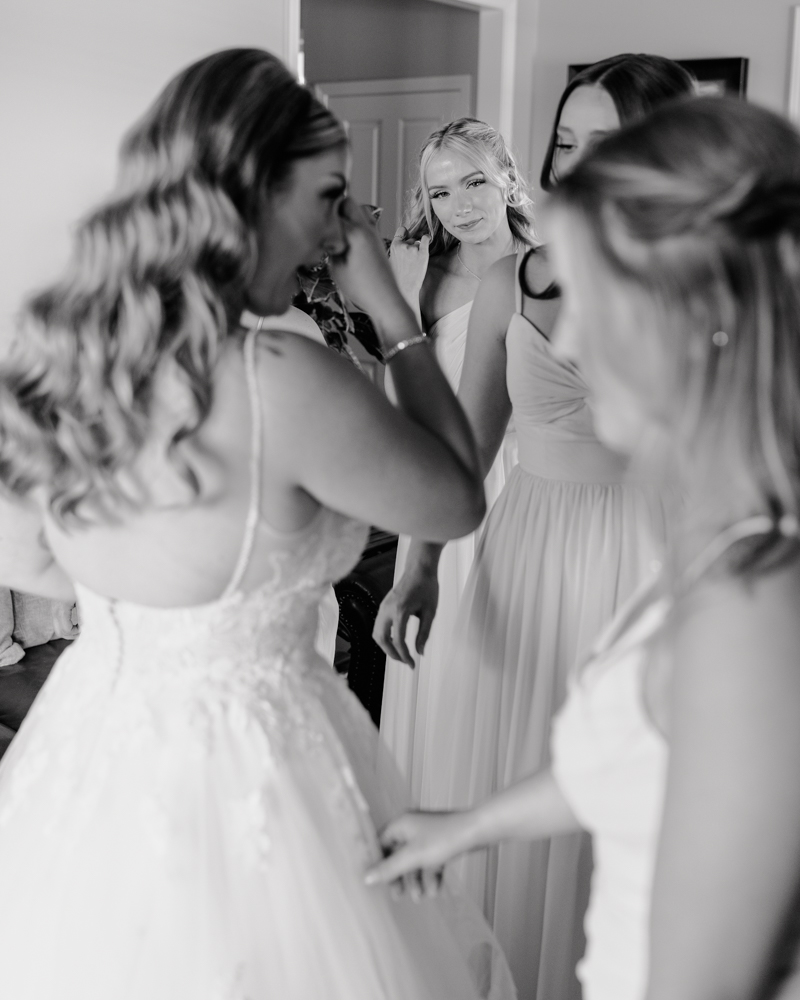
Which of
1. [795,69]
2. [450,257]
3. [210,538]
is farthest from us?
[795,69]

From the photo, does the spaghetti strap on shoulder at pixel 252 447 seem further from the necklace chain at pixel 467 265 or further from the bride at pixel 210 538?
the necklace chain at pixel 467 265

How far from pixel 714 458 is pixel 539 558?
1152mm

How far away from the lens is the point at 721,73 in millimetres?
4711

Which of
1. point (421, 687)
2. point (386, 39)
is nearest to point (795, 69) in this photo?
point (386, 39)

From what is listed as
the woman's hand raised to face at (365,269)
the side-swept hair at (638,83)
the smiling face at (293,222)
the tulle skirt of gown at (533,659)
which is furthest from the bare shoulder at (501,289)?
the smiling face at (293,222)

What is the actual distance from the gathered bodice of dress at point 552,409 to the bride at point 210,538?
1.84ft

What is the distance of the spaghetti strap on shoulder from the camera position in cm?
104

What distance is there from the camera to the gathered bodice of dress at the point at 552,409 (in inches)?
70.0

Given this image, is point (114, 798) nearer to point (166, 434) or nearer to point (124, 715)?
point (124, 715)

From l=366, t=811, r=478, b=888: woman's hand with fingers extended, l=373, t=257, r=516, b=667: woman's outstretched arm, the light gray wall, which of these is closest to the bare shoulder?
l=373, t=257, r=516, b=667: woman's outstretched arm

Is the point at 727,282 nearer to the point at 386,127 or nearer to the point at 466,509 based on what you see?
the point at 466,509

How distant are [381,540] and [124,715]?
279cm

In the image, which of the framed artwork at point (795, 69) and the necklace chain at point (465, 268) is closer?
the necklace chain at point (465, 268)

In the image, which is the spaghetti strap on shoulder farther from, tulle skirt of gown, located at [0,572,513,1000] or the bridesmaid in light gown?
the bridesmaid in light gown
